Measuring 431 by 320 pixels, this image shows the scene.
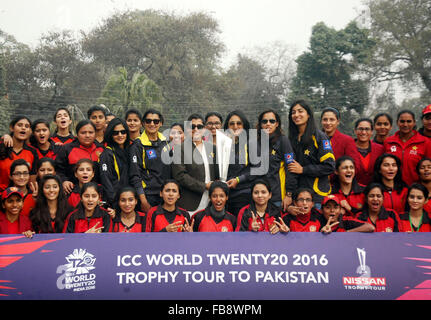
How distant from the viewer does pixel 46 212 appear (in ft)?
19.2

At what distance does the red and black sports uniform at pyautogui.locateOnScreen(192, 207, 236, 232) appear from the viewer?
5914 mm

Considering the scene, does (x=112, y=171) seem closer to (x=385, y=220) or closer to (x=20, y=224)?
(x=20, y=224)

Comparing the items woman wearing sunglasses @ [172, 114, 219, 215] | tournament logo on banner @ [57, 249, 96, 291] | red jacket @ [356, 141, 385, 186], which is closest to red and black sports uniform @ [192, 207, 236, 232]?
woman wearing sunglasses @ [172, 114, 219, 215]

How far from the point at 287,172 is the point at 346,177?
2.54 feet

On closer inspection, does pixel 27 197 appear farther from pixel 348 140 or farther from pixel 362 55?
pixel 362 55

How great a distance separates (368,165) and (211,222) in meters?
2.56

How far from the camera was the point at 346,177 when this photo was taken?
20.4 ft

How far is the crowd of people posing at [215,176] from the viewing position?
5875mm

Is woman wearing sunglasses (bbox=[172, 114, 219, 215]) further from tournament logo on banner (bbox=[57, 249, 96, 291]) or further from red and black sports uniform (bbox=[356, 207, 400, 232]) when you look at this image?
red and black sports uniform (bbox=[356, 207, 400, 232])

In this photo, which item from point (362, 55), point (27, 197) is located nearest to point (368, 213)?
point (27, 197)

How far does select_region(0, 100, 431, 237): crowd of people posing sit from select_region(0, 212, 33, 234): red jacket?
0.01 m

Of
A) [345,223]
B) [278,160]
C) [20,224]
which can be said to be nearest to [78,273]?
[20,224]

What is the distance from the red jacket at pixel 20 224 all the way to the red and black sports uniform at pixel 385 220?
4.14 metres

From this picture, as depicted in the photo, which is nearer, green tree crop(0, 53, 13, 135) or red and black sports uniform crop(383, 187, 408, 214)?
red and black sports uniform crop(383, 187, 408, 214)
